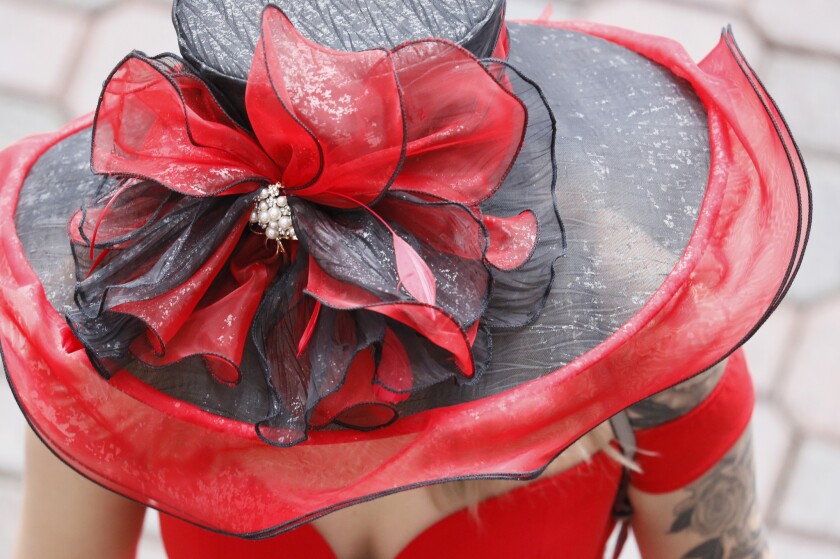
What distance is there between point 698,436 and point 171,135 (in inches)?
21.3

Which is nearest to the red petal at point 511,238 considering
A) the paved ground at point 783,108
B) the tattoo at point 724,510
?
the tattoo at point 724,510

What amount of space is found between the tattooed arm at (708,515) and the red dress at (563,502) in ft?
0.05

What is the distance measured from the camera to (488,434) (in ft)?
2.31

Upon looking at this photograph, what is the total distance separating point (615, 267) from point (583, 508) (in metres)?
0.29

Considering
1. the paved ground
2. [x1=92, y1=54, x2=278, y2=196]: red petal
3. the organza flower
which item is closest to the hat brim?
the organza flower

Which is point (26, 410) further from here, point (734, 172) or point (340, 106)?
point (734, 172)

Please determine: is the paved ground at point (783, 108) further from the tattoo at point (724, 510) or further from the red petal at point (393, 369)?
the red petal at point (393, 369)

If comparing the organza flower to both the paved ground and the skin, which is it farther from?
the paved ground

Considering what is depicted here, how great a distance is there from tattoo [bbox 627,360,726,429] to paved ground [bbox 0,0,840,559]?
122 centimetres

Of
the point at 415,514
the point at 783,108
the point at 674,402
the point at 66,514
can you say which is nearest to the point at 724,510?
the point at 674,402

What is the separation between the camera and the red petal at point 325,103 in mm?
635

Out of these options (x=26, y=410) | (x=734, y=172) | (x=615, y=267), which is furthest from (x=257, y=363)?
(x=734, y=172)

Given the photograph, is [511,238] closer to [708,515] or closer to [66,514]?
[708,515]

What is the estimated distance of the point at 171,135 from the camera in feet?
2.28
